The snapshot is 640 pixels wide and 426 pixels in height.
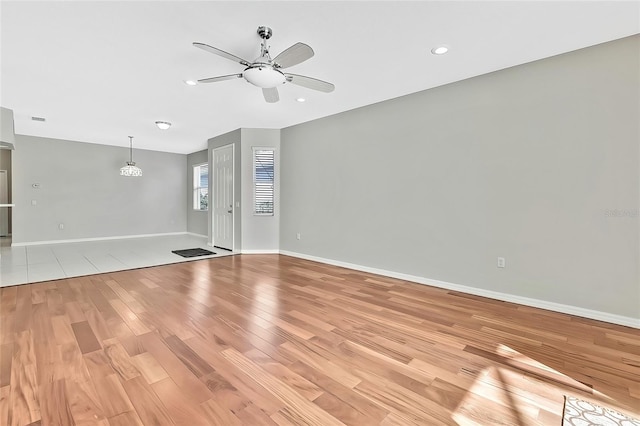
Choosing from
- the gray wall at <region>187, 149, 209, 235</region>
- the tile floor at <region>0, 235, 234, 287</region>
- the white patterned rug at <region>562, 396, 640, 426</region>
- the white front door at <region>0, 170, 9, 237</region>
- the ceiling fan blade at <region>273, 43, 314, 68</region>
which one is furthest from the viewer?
the gray wall at <region>187, 149, 209, 235</region>

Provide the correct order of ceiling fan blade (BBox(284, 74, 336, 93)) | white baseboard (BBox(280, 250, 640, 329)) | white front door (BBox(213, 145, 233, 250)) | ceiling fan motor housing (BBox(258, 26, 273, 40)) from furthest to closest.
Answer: white front door (BBox(213, 145, 233, 250)) → ceiling fan blade (BBox(284, 74, 336, 93)) → white baseboard (BBox(280, 250, 640, 329)) → ceiling fan motor housing (BBox(258, 26, 273, 40))

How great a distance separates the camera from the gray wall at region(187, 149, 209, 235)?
866 centimetres

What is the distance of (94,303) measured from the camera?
3053 millimetres

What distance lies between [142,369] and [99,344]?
0.64 m

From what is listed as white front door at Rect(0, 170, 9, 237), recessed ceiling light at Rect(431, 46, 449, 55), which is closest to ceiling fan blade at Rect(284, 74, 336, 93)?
recessed ceiling light at Rect(431, 46, 449, 55)

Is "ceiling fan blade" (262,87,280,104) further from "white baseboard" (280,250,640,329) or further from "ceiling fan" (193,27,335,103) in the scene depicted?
"white baseboard" (280,250,640,329)

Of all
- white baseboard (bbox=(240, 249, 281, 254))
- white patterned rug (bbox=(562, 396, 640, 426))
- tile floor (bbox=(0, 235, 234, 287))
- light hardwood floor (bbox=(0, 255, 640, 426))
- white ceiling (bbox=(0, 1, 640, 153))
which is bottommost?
white patterned rug (bbox=(562, 396, 640, 426))

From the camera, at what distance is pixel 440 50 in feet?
9.43

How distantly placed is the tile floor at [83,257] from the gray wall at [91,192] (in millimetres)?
674

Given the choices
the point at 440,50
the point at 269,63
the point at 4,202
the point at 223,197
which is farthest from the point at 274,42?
the point at 4,202

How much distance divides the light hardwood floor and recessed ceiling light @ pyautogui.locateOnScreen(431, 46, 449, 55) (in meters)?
2.76

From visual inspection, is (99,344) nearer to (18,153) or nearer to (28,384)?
(28,384)

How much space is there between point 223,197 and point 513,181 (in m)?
5.77

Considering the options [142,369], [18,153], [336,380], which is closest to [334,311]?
[336,380]
